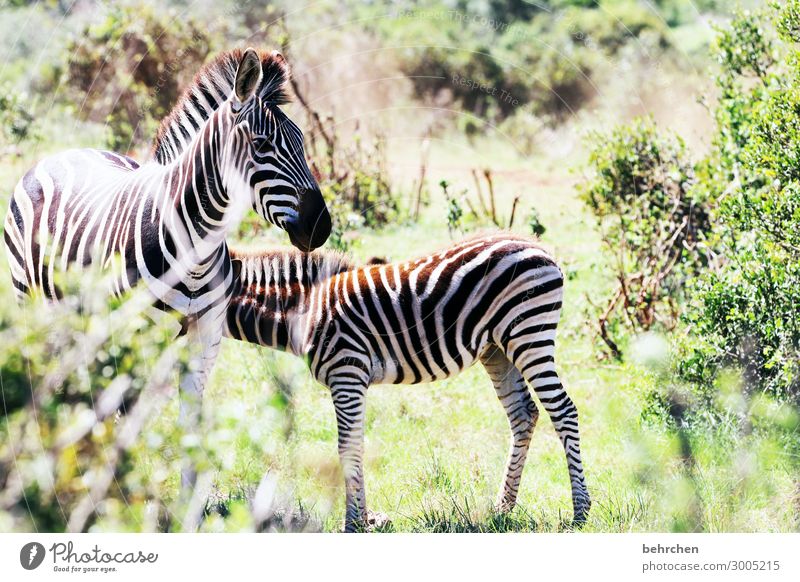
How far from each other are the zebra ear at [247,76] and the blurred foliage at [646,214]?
446cm

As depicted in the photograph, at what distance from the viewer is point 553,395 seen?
638 cm

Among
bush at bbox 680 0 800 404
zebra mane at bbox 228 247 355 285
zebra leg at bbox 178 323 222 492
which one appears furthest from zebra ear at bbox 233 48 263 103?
bush at bbox 680 0 800 404

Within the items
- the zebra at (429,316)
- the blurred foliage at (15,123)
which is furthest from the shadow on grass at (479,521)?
the blurred foliage at (15,123)

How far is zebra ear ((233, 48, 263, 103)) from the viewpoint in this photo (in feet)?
19.2

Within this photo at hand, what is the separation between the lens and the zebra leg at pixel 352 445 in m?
6.19

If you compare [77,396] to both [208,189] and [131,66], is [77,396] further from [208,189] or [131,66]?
[131,66]

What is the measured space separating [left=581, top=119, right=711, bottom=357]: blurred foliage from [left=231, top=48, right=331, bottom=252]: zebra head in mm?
4082

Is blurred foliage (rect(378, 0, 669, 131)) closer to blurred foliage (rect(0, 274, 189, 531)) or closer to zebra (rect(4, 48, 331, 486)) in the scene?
zebra (rect(4, 48, 331, 486))

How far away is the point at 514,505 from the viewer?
21.4ft

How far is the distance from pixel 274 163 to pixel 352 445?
1.95 metres

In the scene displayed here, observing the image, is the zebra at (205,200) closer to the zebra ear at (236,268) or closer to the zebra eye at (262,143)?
the zebra eye at (262,143)
